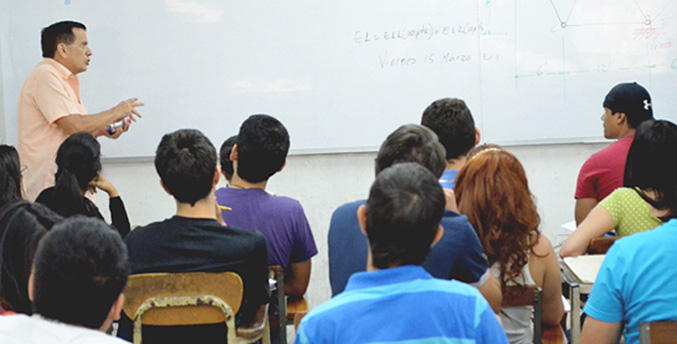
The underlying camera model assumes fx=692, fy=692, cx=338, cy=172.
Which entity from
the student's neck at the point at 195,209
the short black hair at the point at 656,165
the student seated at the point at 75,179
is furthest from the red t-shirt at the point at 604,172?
the student seated at the point at 75,179

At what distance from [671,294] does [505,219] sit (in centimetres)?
58

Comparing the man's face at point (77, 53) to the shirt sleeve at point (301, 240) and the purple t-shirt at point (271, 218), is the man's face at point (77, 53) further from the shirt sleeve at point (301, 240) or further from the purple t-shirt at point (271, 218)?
the shirt sleeve at point (301, 240)

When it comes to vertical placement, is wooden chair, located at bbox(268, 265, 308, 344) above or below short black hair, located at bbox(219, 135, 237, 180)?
below

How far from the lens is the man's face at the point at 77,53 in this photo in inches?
149

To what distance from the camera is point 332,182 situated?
414 cm

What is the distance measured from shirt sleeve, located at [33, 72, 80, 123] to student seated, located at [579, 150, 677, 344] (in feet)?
9.55

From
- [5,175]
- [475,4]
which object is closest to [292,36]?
[475,4]

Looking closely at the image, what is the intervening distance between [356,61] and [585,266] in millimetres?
2012

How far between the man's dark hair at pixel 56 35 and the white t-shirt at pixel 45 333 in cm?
285

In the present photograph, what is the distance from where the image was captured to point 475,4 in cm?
391

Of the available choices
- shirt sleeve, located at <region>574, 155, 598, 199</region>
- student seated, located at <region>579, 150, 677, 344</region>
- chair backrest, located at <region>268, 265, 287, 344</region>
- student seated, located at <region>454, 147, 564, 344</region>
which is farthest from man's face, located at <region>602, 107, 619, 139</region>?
chair backrest, located at <region>268, 265, 287, 344</region>

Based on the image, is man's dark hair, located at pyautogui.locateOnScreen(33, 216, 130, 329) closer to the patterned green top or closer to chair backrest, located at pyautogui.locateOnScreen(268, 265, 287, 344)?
chair backrest, located at pyautogui.locateOnScreen(268, 265, 287, 344)

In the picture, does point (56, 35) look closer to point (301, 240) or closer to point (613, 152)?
point (301, 240)

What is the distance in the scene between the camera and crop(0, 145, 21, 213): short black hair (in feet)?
8.46
